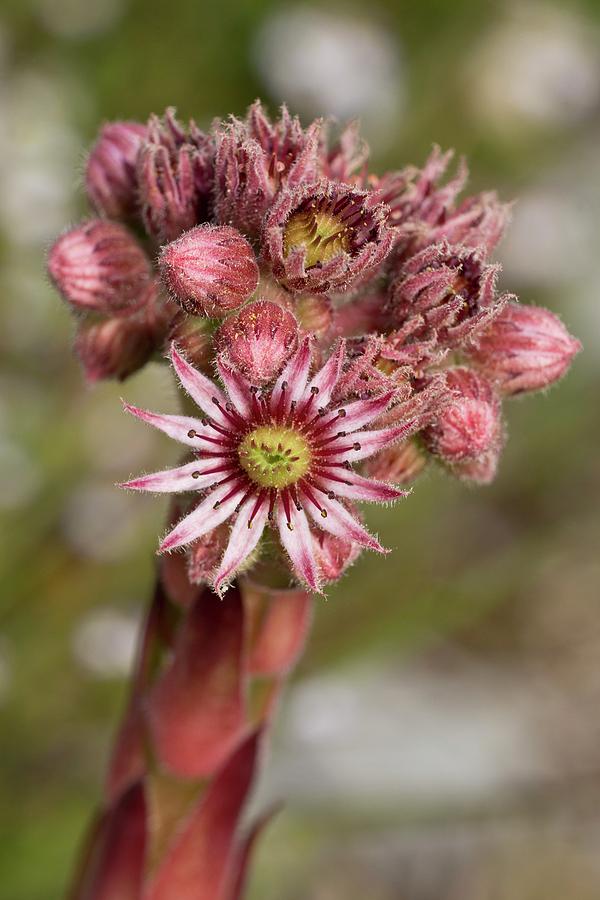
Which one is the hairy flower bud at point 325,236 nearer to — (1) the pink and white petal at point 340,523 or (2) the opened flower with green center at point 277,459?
(2) the opened flower with green center at point 277,459

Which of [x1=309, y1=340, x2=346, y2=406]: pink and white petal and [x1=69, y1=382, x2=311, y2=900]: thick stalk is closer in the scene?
[x1=309, y1=340, x2=346, y2=406]: pink and white petal

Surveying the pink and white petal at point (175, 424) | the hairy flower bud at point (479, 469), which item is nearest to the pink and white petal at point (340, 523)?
the pink and white petal at point (175, 424)

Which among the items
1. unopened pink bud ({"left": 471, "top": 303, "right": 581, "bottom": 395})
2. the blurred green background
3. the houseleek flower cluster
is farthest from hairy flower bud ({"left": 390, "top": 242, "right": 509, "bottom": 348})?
the blurred green background

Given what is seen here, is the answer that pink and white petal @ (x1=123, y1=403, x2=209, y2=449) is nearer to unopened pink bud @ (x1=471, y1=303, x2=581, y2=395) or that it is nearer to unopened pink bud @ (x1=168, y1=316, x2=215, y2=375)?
unopened pink bud @ (x1=168, y1=316, x2=215, y2=375)

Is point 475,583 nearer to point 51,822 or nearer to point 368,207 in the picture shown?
point 51,822

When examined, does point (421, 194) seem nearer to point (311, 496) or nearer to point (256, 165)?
point (256, 165)

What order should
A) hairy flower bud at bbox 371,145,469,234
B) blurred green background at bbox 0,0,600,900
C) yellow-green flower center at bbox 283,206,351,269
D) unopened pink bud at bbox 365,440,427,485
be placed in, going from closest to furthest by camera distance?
1. yellow-green flower center at bbox 283,206,351,269
2. unopened pink bud at bbox 365,440,427,485
3. hairy flower bud at bbox 371,145,469,234
4. blurred green background at bbox 0,0,600,900

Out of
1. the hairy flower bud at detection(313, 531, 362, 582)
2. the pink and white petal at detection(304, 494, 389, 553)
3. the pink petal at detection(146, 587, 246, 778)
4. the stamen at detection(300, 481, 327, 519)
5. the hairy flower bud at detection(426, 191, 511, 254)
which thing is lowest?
the pink petal at detection(146, 587, 246, 778)

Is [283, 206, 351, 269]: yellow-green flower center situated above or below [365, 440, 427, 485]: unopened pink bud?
above
